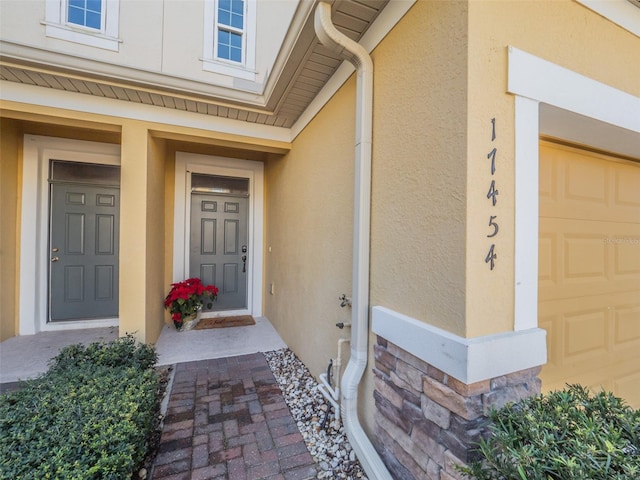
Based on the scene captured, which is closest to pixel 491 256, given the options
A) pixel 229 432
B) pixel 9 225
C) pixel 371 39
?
pixel 371 39

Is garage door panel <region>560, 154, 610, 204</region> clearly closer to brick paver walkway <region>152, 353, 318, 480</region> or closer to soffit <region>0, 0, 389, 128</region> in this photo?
soffit <region>0, 0, 389, 128</region>

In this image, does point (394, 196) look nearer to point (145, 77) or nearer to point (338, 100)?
point (338, 100)

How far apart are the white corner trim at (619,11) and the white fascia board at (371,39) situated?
0.87 m

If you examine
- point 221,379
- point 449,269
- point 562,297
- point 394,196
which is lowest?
point 221,379

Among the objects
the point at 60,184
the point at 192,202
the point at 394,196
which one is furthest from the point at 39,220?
the point at 394,196

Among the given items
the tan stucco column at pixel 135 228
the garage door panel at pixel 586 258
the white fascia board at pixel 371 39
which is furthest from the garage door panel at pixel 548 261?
the tan stucco column at pixel 135 228

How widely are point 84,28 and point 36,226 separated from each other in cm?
252

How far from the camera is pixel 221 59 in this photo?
3109 millimetres

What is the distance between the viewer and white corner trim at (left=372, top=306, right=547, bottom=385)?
1084 millimetres

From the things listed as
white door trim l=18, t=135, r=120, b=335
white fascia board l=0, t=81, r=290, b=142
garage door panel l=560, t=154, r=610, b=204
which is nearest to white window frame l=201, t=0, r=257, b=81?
white fascia board l=0, t=81, r=290, b=142

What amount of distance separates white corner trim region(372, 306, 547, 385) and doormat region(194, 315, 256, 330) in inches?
134

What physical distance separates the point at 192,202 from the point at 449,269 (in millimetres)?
4139

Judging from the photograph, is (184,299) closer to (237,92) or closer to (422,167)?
(237,92)

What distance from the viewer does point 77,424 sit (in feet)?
4.76
